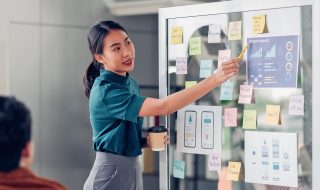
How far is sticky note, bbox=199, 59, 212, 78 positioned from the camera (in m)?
2.72

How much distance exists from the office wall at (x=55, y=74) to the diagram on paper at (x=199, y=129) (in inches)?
35.7

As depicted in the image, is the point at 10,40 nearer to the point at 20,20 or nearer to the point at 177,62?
the point at 20,20

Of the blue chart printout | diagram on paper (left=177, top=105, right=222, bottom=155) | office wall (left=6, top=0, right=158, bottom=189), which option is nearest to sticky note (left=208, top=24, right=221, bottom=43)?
the blue chart printout

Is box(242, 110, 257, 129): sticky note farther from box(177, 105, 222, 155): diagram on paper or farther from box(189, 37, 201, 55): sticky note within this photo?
box(189, 37, 201, 55): sticky note

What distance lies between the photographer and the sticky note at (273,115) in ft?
8.12

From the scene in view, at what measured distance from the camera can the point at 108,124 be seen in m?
2.62

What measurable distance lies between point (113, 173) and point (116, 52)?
1.74ft

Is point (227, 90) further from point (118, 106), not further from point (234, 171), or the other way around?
point (118, 106)

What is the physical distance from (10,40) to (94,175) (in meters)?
1.00

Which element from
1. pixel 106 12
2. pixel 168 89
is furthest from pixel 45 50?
pixel 168 89

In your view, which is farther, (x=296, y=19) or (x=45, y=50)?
(x=45, y=50)

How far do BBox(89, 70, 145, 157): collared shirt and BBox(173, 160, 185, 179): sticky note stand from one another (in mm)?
292

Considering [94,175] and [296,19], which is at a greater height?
[296,19]

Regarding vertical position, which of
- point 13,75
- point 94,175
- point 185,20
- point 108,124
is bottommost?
point 94,175
